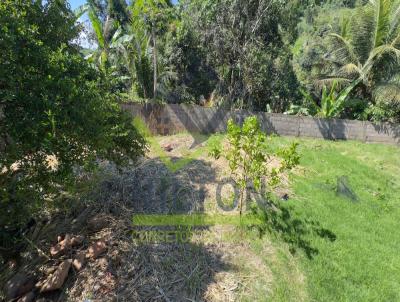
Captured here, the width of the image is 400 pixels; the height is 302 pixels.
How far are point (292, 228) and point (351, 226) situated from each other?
4.23ft

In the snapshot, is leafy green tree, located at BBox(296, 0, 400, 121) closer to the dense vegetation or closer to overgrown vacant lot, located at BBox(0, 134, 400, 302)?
the dense vegetation

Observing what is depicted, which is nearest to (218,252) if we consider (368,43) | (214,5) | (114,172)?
(114,172)

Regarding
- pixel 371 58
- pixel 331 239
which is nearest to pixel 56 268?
pixel 331 239

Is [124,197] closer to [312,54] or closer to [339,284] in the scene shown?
[339,284]

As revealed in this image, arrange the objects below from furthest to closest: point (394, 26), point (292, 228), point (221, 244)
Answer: point (394, 26)
point (292, 228)
point (221, 244)

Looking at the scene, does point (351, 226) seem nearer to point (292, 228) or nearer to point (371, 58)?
point (292, 228)

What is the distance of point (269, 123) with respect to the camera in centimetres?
1250

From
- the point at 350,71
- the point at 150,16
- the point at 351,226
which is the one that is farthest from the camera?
the point at 350,71

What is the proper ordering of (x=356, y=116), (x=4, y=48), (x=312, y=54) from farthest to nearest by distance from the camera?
Answer: (x=312, y=54), (x=356, y=116), (x=4, y=48)

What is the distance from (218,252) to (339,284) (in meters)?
1.92

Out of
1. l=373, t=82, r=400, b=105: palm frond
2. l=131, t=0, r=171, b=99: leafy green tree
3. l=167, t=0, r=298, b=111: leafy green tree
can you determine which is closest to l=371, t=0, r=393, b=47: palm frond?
l=373, t=82, r=400, b=105: palm frond

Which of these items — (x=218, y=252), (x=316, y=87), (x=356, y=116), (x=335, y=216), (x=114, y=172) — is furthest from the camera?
(x=316, y=87)

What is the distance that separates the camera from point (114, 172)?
7.14 metres

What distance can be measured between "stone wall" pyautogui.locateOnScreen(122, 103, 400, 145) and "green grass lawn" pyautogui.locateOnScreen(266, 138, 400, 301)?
110 inches
